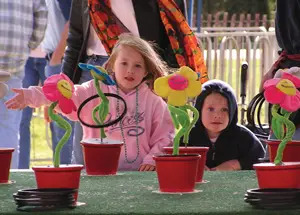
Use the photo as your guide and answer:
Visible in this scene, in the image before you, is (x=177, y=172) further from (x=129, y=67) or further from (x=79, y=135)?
(x=79, y=135)

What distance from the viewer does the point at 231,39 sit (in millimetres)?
11516

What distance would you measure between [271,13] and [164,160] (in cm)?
2673

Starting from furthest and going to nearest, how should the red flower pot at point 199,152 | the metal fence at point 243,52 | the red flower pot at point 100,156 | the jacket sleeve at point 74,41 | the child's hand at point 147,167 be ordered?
the metal fence at point 243,52 → the jacket sleeve at point 74,41 → the child's hand at point 147,167 → the red flower pot at point 100,156 → the red flower pot at point 199,152

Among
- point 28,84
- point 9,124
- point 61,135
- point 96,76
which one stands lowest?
point 61,135

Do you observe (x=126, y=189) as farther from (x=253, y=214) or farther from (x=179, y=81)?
(x=253, y=214)

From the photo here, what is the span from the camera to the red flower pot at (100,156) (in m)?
4.08

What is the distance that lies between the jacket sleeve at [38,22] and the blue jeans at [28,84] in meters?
1.04

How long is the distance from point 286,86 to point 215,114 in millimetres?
2178

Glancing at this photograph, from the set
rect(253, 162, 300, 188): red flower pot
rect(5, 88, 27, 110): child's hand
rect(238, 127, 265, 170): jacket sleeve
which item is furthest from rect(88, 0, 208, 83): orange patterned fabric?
rect(253, 162, 300, 188): red flower pot

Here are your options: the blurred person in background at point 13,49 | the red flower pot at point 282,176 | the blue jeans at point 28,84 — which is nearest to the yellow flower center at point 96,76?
the red flower pot at point 282,176

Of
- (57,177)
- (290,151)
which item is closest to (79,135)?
(290,151)

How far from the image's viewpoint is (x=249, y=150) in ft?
18.2

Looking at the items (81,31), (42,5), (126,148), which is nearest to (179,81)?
(126,148)

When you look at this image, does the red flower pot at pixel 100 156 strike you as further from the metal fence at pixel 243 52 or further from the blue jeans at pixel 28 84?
the metal fence at pixel 243 52
